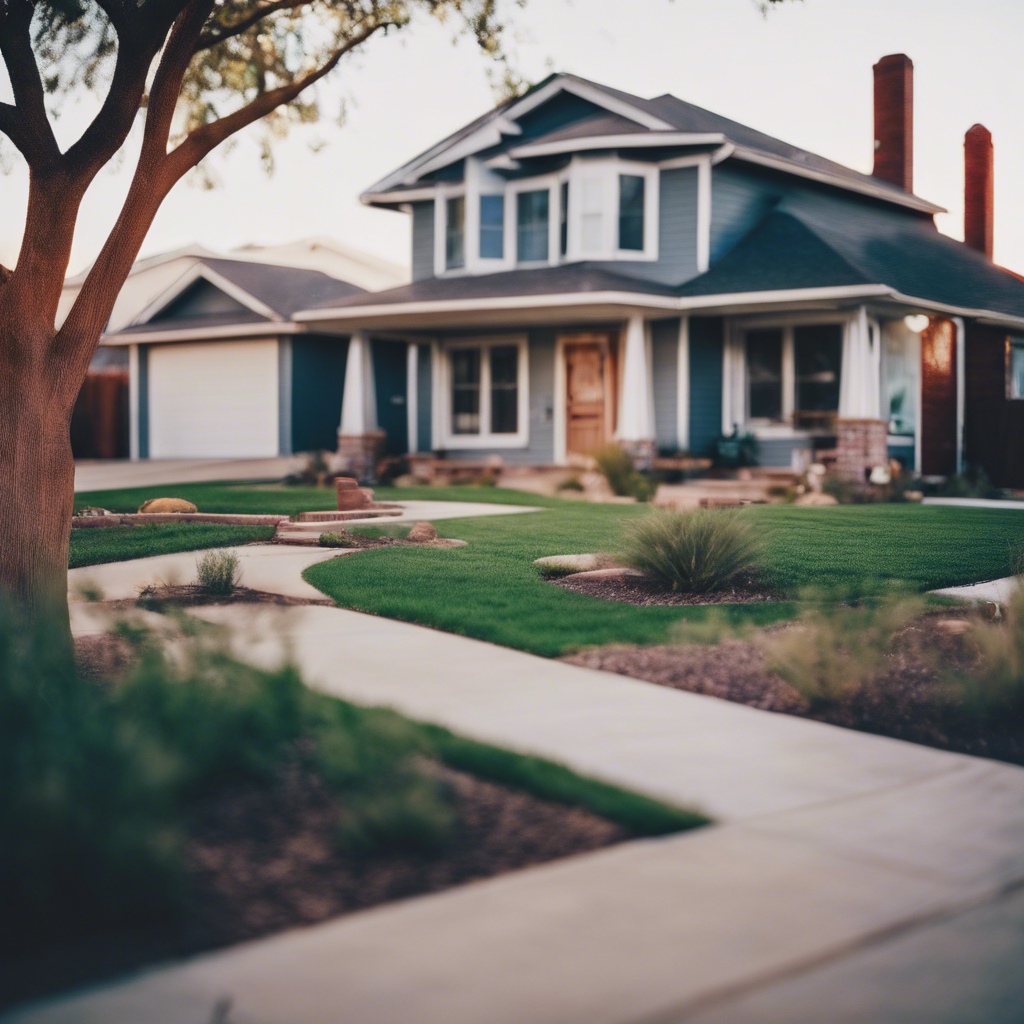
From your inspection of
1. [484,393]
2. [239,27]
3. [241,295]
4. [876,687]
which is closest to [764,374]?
[484,393]

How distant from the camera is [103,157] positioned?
684 cm

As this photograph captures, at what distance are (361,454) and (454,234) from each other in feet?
14.6

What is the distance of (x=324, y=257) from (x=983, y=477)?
23.0 metres

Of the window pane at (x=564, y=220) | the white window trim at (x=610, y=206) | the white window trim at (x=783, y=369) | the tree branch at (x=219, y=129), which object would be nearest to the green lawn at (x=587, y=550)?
the tree branch at (x=219, y=129)

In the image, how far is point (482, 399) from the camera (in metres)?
→ 21.9

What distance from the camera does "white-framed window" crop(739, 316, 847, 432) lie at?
1948 cm

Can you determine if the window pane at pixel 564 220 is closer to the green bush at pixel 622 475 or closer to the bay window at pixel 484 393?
the bay window at pixel 484 393

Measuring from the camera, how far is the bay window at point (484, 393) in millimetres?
21469

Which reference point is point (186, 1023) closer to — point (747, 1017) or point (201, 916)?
point (201, 916)

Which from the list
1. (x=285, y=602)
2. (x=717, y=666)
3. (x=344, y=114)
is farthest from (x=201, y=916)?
(x=344, y=114)

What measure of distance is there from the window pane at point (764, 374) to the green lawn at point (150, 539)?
33.9 ft

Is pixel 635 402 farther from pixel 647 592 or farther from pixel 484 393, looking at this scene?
pixel 647 592

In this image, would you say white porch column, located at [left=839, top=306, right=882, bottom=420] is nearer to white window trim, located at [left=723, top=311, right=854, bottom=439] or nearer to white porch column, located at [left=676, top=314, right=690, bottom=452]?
white window trim, located at [left=723, top=311, right=854, bottom=439]

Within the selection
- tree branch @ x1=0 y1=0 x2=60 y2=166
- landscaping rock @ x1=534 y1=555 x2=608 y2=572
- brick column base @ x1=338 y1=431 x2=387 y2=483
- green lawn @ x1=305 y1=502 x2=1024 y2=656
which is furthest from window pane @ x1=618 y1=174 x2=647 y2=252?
tree branch @ x1=0 y1=0 x2=60 y2=166
